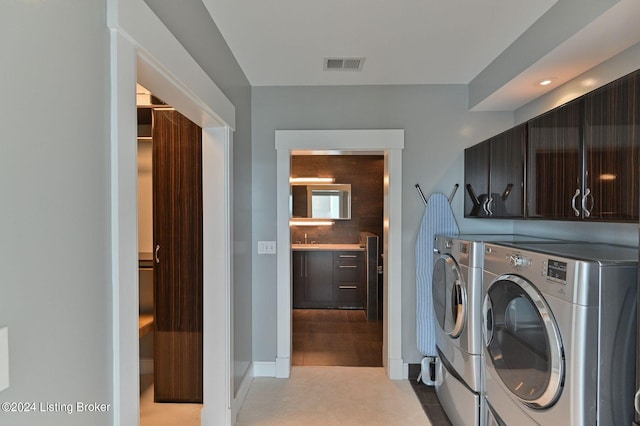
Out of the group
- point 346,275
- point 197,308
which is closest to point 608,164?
point 197,308

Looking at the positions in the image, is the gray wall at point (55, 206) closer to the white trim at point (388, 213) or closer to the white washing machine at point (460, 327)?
the white washing machine at point (460, 327)

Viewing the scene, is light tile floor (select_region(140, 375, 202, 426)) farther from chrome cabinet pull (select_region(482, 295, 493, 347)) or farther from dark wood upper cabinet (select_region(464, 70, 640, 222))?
dark wood upper cabinet (select_region(464, 70, 640, 222))

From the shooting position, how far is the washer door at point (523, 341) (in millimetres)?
1326

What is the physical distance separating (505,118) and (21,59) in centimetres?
315

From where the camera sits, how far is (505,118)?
2.88m

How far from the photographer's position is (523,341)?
1.54 meters

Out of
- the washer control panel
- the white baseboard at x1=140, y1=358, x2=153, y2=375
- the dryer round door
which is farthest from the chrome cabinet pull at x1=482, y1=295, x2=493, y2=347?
the white baseboard at x1=140, y1=358, x2=153, y2=375

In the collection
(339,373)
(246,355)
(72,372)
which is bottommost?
(339,373)

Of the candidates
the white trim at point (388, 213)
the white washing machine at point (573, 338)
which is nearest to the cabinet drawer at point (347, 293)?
the white trim at point (388, 213)

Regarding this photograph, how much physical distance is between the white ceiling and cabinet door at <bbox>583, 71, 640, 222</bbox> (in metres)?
0.36

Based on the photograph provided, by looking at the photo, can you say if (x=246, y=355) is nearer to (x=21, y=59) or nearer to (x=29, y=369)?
(x=29, y=369)

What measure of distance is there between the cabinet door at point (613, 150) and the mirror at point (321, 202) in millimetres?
3953

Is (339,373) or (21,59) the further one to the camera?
(339,373)

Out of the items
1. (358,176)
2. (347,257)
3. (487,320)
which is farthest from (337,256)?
(487,320)
